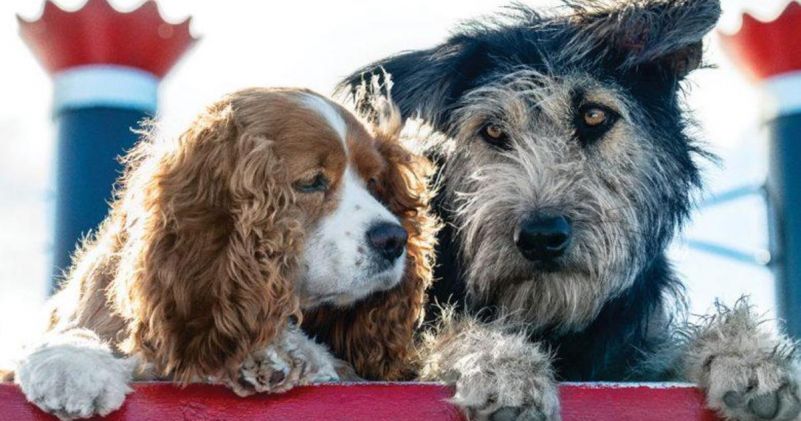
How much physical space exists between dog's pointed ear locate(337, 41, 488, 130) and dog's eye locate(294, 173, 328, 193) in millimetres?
589

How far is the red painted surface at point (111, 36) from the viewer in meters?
4.62

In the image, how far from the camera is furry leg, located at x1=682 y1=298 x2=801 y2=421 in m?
2.81

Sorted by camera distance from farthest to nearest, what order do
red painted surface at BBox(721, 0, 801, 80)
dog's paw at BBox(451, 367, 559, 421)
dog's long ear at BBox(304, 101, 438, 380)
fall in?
red painted surface at BBox(721, 0, 801, 80), dog's long ear at BBox(304, 101, 438, 380), dog's paw at BBox(451, 367, 559, 421)

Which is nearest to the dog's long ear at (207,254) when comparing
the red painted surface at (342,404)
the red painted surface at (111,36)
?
the red painted surface at (342,404)

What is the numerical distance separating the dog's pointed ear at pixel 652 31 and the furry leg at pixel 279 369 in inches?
50.3

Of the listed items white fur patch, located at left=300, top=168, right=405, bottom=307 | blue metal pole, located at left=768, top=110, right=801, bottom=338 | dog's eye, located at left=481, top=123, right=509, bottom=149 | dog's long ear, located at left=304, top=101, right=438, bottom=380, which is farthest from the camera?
blue metal pole, located at left=768, top=110, right=801, bottom=338

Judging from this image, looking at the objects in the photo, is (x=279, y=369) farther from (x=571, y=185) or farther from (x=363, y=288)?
(x=571, y=185)

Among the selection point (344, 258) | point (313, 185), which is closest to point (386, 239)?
point (344, 258)

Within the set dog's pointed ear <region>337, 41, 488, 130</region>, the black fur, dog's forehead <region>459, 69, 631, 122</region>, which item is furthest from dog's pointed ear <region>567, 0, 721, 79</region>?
dog's pointed ear <region>337, 41, 488, 130</region>

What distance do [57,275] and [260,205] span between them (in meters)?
1.66

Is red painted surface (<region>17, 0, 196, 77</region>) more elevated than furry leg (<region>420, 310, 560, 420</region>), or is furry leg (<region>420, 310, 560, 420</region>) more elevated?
red painted surface (<region>17, 0, 196, 77</region>)

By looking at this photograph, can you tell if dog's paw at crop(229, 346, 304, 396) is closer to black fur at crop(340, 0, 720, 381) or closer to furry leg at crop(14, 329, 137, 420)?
furry leg at crop(14, 329, 137, 420)

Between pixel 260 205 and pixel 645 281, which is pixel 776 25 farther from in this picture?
pixel 260 205

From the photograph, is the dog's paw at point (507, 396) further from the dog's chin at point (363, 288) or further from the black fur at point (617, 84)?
the black fur at point (617, 84)
